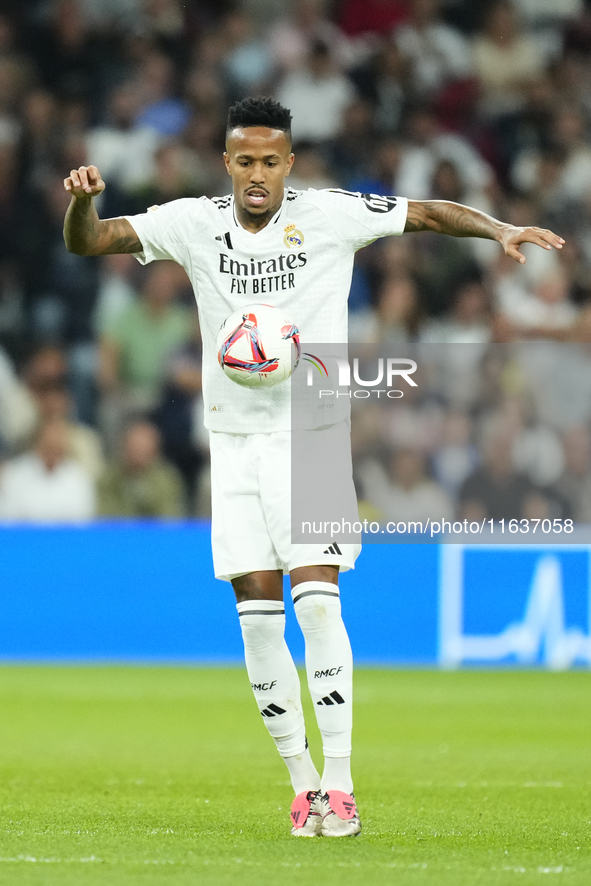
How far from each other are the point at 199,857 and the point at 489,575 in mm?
6448

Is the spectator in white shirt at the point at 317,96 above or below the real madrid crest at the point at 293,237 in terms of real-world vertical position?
above

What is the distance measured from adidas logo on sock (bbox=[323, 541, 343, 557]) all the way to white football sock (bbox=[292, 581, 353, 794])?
11 cm

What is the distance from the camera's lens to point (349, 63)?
45.9 feet

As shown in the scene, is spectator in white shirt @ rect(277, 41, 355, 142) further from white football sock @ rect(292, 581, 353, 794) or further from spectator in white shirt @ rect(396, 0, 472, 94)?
white football sock @ rect(292, 581, 353, 794)

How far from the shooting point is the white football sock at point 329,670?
4.79m

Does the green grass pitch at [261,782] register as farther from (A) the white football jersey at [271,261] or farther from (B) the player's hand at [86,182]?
(B) the player's hand at [86,182]

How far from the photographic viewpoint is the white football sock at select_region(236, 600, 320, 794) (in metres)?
4.93

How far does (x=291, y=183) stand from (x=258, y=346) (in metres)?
8.09

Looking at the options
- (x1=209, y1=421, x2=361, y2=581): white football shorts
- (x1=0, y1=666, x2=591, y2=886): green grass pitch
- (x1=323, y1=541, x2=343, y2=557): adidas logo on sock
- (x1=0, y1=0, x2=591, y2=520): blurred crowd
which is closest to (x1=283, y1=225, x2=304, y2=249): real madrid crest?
(x1=209, y1=421, x2=361, y2=581): white football shorts

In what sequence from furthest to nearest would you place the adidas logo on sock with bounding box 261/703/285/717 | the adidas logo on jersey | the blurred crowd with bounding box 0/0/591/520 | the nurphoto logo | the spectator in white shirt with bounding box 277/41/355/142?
the spectator in white shirt with bounding box 277/41/355/142 → the nurphoto logo → the blurred crowd with bounding box 0/0/591/520 → the adidas logo on jersey → the adidas logo on sock with bounding box 261/703/285/717

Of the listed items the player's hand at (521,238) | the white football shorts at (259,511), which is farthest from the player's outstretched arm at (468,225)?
the white football shorts at (259,511)

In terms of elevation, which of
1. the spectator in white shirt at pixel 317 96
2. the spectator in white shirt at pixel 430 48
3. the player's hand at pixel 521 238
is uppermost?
the spectator in white shirt at pixel 430 48

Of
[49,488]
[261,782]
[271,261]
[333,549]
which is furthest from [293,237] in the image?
[49,488]

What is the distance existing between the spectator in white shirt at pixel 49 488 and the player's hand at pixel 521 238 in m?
6.84
